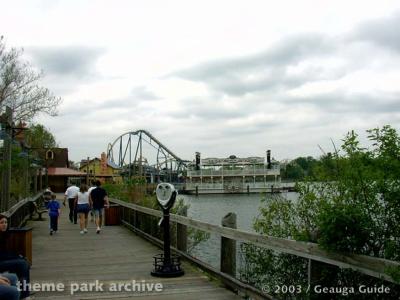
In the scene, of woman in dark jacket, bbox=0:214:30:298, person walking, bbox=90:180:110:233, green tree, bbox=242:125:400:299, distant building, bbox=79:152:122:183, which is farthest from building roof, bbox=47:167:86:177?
green tree, bbox=242:125:400:299

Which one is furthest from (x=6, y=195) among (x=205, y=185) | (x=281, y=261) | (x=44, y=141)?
(x=205, y=185)

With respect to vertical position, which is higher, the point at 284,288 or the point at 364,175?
the point at 364,175

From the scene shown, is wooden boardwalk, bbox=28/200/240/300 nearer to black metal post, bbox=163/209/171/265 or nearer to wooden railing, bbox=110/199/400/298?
black metal post, bbox=163/209/171/265

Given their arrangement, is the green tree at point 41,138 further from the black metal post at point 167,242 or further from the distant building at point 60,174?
the black metal post at point 167,242

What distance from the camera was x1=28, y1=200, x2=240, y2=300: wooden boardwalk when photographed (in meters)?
6.78

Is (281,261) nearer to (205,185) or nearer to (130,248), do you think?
(130,248)

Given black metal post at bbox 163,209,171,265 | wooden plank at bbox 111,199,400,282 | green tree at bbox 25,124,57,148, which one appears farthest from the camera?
green tree at bbox 25,124,57,148

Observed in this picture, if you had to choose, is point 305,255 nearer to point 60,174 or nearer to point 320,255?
point 320,255

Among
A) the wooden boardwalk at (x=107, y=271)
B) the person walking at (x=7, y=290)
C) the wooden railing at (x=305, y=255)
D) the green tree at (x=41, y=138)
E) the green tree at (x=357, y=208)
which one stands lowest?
the wooden boardwalk at (x=107, y=271)

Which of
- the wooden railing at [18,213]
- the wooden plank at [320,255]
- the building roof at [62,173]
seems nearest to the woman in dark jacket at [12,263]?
the wooden railing at [18,213]

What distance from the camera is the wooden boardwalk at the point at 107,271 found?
22.2ft

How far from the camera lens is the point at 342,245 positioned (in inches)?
167

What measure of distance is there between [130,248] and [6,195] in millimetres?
3041

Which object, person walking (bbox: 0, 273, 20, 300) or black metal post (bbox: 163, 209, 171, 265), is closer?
person walking (bbox: 0, 273, 20, 300)
